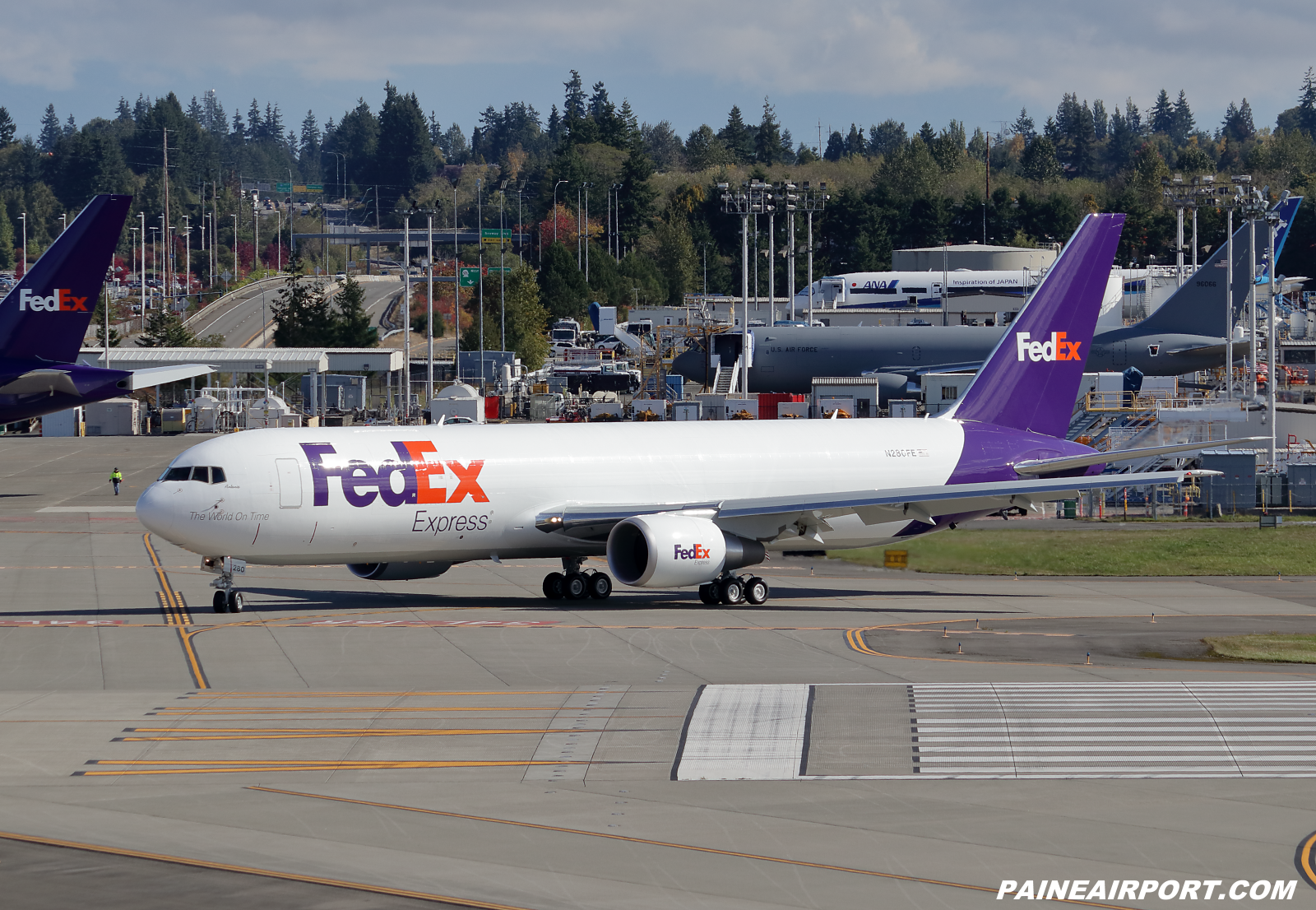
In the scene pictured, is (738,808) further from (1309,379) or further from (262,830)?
(1309,379)

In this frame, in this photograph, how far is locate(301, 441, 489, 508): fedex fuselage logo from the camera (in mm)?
36625

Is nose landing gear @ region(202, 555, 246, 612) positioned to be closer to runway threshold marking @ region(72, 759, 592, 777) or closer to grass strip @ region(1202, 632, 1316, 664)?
runway threshold marking @ region(72, 759, 592, 777)

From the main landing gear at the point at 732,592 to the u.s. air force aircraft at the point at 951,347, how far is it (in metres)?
63.0

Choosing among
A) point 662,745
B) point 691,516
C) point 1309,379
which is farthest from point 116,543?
point 1309,379

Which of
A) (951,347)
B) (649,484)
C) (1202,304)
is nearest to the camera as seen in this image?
(649,484)

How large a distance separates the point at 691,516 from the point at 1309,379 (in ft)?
400

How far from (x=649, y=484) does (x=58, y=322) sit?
36.0 meters

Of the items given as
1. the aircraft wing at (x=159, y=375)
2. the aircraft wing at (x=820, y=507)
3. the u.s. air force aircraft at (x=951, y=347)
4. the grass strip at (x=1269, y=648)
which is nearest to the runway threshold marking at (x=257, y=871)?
the aircraft wing at (x=820, y=507)

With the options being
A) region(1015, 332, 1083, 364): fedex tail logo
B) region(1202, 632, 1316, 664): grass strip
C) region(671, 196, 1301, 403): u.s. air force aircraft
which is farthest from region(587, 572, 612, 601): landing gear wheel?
region(671, 196, 1301, 403): u.s. air force aircraft

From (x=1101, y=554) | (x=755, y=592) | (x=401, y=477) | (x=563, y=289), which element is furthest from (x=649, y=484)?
(x=563, y=289)

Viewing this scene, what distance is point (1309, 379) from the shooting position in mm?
142875

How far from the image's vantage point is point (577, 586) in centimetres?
4128

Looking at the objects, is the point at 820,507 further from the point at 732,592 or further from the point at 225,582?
the point at 225,582

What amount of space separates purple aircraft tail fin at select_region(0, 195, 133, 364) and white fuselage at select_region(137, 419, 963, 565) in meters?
30.2
